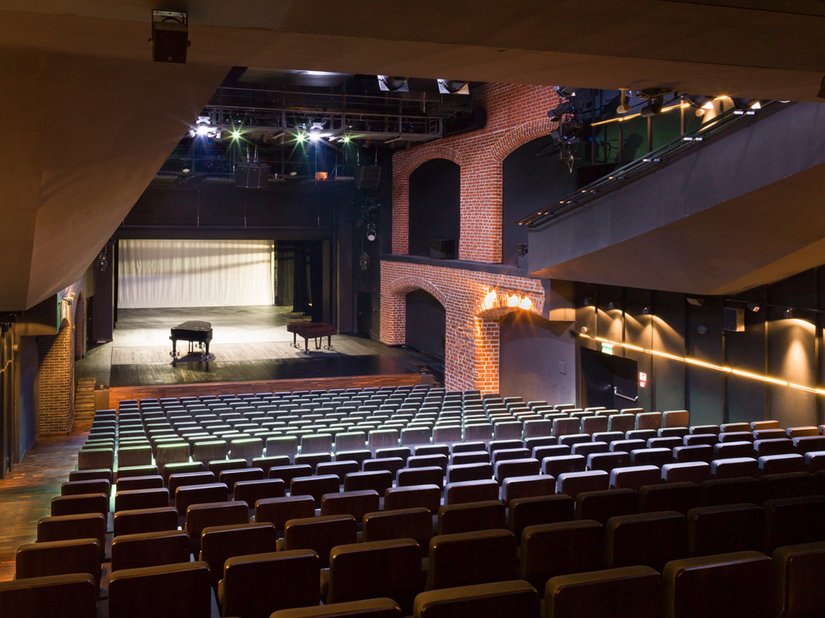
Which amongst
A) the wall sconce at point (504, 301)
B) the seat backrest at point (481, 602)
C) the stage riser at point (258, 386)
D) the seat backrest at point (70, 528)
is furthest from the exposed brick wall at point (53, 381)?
the seat backrest at point (481, 602)

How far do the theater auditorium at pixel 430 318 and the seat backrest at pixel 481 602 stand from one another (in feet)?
0.04

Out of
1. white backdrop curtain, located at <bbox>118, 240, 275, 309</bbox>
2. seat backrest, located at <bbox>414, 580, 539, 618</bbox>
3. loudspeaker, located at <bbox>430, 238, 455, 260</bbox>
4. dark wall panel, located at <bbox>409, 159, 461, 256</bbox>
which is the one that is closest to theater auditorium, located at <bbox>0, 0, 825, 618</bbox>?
seat backrest, located at <bbox>414, 580, 539, 618</bbox>

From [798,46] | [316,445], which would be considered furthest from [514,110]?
[798,46]

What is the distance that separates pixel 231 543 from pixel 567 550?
188 centimetres

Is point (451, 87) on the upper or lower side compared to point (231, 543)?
upper

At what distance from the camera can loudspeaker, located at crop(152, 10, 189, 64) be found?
12.1ft

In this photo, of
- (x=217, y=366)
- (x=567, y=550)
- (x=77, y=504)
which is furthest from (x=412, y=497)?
(x=217, y=366)

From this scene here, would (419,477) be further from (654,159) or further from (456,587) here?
(654,159)

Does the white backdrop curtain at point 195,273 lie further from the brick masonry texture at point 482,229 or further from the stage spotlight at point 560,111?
the stage spotlight at point 560,111

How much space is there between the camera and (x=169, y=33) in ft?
12.3

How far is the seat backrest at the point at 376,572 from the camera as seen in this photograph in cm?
381

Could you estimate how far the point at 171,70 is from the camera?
545 cm

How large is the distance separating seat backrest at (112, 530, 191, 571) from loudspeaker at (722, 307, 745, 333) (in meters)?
9.65

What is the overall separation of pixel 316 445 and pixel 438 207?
41.9ft
